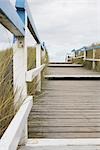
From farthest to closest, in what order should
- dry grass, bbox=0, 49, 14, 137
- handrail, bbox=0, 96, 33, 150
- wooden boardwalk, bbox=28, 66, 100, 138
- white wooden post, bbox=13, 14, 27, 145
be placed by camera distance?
wooden boardwalk, bbox=28, 66, 100, 138 → white wooden post, bbox=13, 14, 27, 145 → dry grass, bbox=0, 49, 14, 137 → handrail, bbox=0, 96, 33, 150

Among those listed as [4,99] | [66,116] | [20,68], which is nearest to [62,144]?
[20,68]

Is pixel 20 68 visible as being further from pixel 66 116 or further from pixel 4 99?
pixel 66 116

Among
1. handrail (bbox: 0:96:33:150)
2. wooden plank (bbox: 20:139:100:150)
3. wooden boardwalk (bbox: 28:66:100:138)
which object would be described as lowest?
wooden boardwalk (bbox: 28:66:100:138)

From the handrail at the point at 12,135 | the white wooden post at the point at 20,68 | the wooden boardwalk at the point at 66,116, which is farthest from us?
the wooden boardwalk at the point at 66,116

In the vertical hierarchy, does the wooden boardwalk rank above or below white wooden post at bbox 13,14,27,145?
below

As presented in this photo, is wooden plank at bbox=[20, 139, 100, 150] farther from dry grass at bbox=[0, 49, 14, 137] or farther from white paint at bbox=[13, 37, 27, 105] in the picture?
dry grass at bbox=[0, 49, 14, 137]

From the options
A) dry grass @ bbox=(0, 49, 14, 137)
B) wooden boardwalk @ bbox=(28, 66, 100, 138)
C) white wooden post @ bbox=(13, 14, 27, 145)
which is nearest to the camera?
dry grass @ bbox=(0, 49, 14, 137)

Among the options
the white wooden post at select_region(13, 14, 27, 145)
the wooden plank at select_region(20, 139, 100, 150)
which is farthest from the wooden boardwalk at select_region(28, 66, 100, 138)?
the white wooden post at select_region(13, 14, 27, 145)

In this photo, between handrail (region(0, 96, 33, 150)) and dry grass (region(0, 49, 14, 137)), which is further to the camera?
dry grass (region(0, 49, 14, 137))

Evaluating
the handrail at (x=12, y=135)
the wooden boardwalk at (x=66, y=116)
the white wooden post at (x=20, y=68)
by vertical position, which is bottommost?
the wooden boardwalk at (x=66, y=116)

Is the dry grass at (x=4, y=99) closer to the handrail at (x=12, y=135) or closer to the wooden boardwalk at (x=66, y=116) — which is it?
the handrail at (x=12, y=135)

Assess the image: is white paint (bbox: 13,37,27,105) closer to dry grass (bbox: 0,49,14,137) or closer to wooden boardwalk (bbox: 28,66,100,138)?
dry grass (bbox: 0,49,14,137)

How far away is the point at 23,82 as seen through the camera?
7.82 feet

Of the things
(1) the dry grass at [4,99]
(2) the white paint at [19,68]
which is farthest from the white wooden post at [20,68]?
(1) the dry grass at [4,99]
